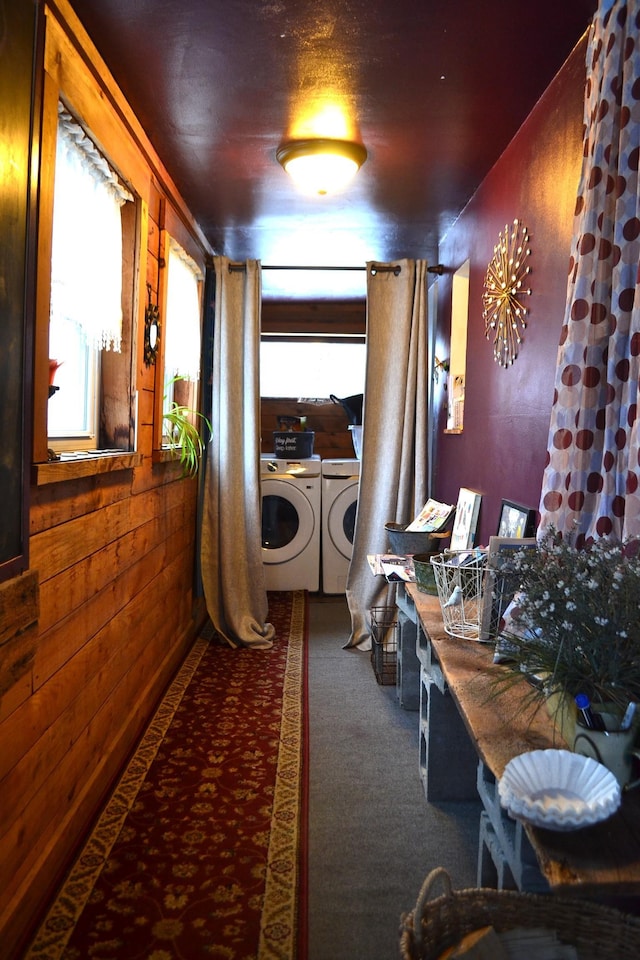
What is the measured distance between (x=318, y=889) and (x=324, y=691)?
55.5 inches

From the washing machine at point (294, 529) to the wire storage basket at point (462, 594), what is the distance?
2.94 metres

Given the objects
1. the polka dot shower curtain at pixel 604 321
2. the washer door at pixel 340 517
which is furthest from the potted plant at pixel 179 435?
the polka dot shower curtain at pixel 604 321

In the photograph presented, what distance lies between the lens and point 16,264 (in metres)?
1.38

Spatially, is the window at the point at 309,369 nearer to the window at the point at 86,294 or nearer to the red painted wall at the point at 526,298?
the red painted wall at the point at 526,298

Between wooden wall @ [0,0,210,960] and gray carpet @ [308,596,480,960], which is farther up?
wooden wall @ [0,0,210,960]

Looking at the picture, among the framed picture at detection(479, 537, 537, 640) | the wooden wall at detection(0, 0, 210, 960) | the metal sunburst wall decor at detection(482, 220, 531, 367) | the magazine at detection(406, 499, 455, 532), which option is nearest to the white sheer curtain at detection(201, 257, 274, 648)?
the wooden wall at detection(0, 0, 210, 960)

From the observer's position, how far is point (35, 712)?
1629 millimetres

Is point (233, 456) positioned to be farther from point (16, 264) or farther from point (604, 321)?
point (604, 321)

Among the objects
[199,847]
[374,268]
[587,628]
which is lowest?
[199,847]

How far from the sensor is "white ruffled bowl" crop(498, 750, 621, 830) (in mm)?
975

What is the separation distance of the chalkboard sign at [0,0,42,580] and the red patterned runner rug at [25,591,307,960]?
0.88 m

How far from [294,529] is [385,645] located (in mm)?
1796

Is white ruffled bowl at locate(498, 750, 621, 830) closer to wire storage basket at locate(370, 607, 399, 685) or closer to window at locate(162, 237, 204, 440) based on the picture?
wire storage basket at locate(370, 607, 399, 685)

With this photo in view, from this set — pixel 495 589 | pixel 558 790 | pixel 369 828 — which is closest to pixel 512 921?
pixel 558 790
